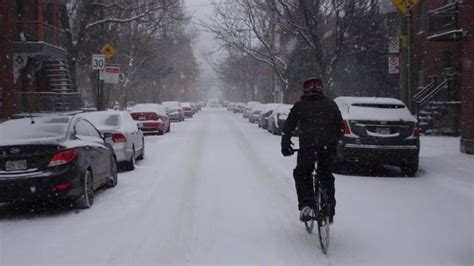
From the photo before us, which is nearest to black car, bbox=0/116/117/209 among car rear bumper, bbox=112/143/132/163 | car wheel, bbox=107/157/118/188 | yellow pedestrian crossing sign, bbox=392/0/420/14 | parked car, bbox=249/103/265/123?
car wheel, bbox=107/157/118/188

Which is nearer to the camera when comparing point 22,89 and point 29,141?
point 29,141

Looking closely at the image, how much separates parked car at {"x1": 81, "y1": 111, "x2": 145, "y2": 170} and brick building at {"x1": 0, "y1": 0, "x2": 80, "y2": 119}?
29.4 feet

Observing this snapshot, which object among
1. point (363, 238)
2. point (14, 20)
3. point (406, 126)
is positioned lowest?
point (363, 238)

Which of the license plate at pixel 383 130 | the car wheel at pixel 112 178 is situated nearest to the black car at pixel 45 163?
the car wheel at pixel 112 178

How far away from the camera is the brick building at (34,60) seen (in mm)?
24953

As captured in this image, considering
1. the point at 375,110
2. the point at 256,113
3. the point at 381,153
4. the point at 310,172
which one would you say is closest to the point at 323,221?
the point at 310,172

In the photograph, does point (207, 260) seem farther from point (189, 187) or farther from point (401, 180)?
point (401, 180)

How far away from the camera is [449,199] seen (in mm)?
9891

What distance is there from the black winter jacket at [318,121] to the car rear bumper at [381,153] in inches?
225

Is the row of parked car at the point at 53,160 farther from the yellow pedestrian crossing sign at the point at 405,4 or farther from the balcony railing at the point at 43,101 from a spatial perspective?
the balcony railing at the point at 43,101

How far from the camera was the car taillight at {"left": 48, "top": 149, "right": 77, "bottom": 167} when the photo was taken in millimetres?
8451

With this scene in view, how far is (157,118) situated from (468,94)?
14.6 metres

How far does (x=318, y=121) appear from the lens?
21.8 ft

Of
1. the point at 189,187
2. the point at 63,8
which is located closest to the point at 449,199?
the point at 189,187
